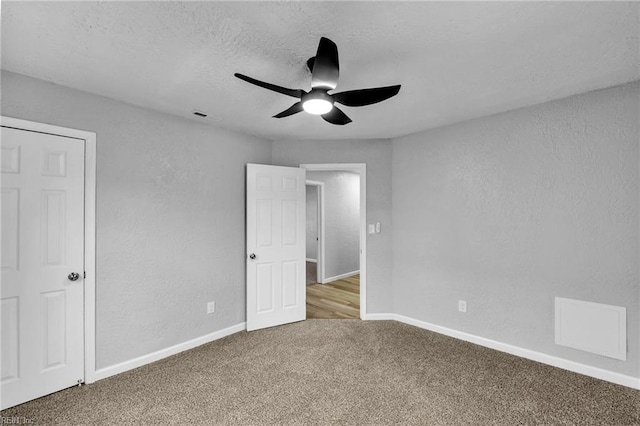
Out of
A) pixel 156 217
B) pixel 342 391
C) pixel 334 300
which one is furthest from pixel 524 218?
pixel 156 217

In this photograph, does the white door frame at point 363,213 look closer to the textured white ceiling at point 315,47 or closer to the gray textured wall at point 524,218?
the gray textured wall at point 524,218

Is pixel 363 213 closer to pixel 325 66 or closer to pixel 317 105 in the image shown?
pixel 317 105

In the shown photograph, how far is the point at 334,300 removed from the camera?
475 centimetres

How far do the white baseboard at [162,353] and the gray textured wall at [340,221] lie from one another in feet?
9.14

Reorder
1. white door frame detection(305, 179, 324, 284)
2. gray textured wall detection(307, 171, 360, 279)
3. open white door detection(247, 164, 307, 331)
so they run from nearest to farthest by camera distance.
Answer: open white door detection(247, 164, 307, 331) → white door frame detection(305, 179, 324, 284) → gray textured wall detection(307, 171, 360, 279)

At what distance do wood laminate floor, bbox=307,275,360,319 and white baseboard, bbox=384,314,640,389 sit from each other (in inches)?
36.1

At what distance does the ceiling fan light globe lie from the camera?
1775mm

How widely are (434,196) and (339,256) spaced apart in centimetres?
316

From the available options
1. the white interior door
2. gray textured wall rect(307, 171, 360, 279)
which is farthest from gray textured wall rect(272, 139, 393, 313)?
the white interior door

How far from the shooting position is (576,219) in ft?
8.34

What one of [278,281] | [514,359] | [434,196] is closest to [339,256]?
[278,281]

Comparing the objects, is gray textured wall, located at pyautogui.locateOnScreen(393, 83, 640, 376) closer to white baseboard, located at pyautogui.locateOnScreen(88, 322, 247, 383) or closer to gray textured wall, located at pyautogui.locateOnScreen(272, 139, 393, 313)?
gray textured wall, located at pyautogui.locateOnScreen(272, 139, 393, 313)

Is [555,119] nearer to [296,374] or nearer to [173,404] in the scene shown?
[296,374]

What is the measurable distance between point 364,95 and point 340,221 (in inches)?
181
